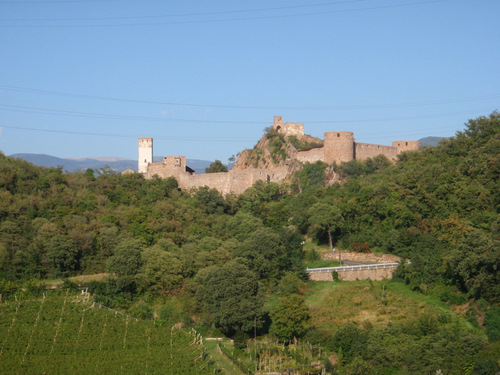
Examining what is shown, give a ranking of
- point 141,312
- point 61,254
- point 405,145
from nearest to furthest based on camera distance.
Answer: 1. point 141,312
2. point 61,254
3. point 405,145

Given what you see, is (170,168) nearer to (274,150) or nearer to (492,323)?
(274,150)

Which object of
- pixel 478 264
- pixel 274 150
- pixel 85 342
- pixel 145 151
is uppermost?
pixel 145 151

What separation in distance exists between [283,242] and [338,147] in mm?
12885

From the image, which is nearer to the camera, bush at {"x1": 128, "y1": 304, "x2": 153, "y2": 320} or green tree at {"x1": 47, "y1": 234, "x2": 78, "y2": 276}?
bush at {"x1": 128, "y1": 304, "x2": 153, "y2": 320}

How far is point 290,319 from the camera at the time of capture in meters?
27.7

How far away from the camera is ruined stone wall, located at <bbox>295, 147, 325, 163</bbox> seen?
47438mm

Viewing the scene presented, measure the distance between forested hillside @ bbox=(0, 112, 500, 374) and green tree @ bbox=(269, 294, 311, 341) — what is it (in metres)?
0.06

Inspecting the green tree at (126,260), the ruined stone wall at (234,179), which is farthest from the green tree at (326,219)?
the green tree at (126,260)

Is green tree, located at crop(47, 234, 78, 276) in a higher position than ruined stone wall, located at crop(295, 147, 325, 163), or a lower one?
lower

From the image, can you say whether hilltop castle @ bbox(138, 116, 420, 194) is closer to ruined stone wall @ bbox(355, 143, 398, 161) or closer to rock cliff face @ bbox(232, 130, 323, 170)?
ruined stone wall @ bbox(355, 143, 398, 161)

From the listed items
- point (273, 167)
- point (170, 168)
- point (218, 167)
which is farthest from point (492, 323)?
point (218, 167)

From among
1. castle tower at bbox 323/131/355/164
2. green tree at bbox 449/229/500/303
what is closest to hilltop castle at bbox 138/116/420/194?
castle tower at bbox 323/131/355/164

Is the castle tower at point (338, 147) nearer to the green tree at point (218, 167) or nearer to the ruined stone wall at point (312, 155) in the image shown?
the ruined stone wall at point (312, 155)

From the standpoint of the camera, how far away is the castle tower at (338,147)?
47.0 meters
